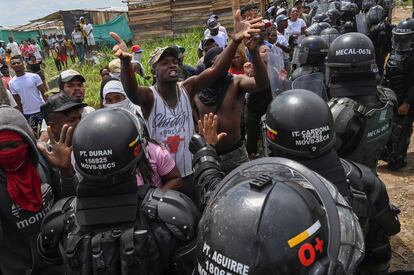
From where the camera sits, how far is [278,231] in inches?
46.1

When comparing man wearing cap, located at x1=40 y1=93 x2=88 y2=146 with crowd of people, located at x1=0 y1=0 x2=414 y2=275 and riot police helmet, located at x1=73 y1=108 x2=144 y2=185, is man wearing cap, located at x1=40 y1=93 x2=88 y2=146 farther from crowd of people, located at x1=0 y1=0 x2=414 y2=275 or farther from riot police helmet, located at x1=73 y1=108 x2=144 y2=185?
riot police helmet, located at x1=73 y1=108 x2=144 y2=185

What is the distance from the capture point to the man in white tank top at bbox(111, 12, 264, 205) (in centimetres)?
329

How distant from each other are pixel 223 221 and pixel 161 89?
2.39 meters

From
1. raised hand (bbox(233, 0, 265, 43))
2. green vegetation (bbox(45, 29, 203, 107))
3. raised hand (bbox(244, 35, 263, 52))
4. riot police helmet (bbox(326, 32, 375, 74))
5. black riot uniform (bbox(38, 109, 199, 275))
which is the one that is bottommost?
green vegetation (bbox(45, 29, 203, 107))

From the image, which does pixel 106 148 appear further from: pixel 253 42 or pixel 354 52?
pixel 354 52

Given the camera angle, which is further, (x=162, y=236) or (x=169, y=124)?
(x=169, y=124)

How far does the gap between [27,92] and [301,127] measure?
21.1 feet

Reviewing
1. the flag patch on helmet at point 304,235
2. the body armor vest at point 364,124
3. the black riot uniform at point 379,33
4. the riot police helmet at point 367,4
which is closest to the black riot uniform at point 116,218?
the flag patch on helmet at point 304,235

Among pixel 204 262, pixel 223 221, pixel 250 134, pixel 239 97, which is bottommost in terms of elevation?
pixel 250 134

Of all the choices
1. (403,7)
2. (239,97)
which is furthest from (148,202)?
(403,7)

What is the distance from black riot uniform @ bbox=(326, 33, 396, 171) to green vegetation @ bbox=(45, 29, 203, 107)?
804 centimetres

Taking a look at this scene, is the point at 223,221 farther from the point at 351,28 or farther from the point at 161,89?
the point at 351,28

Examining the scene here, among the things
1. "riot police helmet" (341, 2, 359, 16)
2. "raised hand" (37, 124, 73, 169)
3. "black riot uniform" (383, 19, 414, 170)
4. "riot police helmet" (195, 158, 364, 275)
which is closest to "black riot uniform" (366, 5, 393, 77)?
"riot police helmet" (341, 2, 359, 16)

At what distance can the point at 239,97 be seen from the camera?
4258mm
